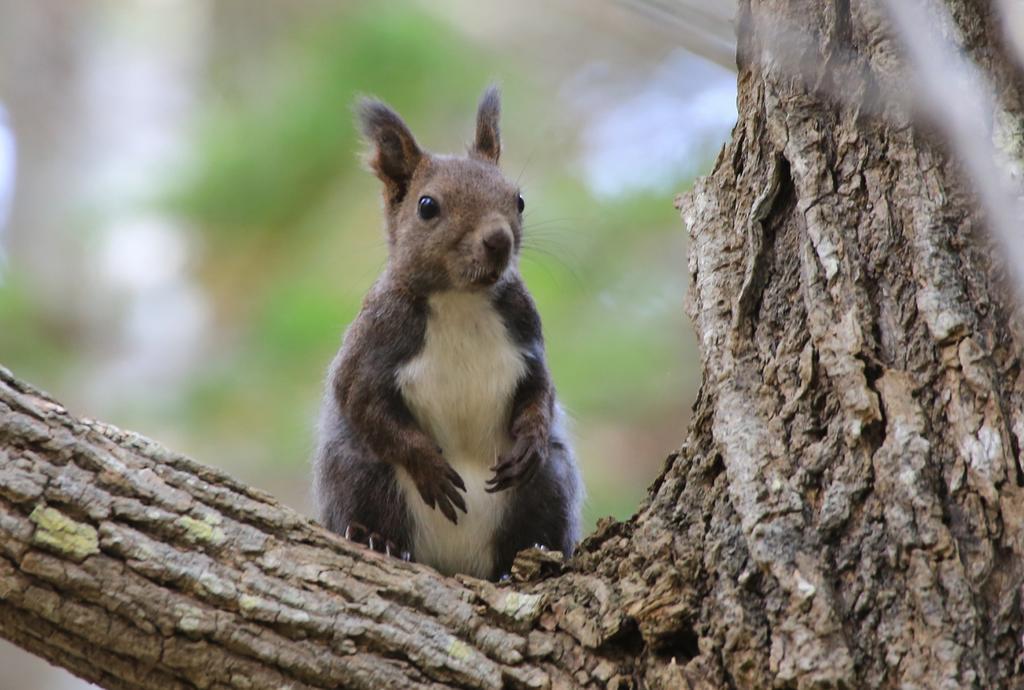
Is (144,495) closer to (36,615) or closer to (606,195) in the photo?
(36,615)

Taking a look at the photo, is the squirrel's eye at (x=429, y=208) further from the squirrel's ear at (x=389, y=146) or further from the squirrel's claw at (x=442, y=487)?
the squirrel's claw at (x=442, y=487)

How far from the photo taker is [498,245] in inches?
137

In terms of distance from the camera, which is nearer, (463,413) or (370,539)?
(370,539)

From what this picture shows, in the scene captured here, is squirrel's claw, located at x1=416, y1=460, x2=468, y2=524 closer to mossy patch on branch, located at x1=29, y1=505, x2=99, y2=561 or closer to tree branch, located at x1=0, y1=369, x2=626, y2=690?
tree branch, located at x1=0, y1=369, x2=626, y2=690

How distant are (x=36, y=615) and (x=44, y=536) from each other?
143 millimetres

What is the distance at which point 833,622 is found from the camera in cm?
213

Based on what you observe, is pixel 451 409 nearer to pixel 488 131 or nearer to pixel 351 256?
pixel 488 131

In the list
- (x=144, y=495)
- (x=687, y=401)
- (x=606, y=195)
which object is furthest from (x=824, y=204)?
(x=687, y=401)

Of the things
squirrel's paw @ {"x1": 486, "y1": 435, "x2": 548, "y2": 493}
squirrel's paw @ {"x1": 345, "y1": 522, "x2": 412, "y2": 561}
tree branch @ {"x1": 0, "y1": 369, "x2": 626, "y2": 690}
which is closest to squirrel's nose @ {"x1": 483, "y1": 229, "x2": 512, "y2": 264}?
squirrel's paw @ {"x1": 486, "y1": 435, "x2": 548, "y2": 493}

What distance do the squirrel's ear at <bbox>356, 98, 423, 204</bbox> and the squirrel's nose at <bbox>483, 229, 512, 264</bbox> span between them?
21.4 inches

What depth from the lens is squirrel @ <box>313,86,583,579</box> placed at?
3434mm

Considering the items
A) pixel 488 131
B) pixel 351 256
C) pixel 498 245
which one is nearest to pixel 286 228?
pixel 351 256

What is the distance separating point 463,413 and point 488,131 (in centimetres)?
105

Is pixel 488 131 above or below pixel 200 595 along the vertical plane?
above
